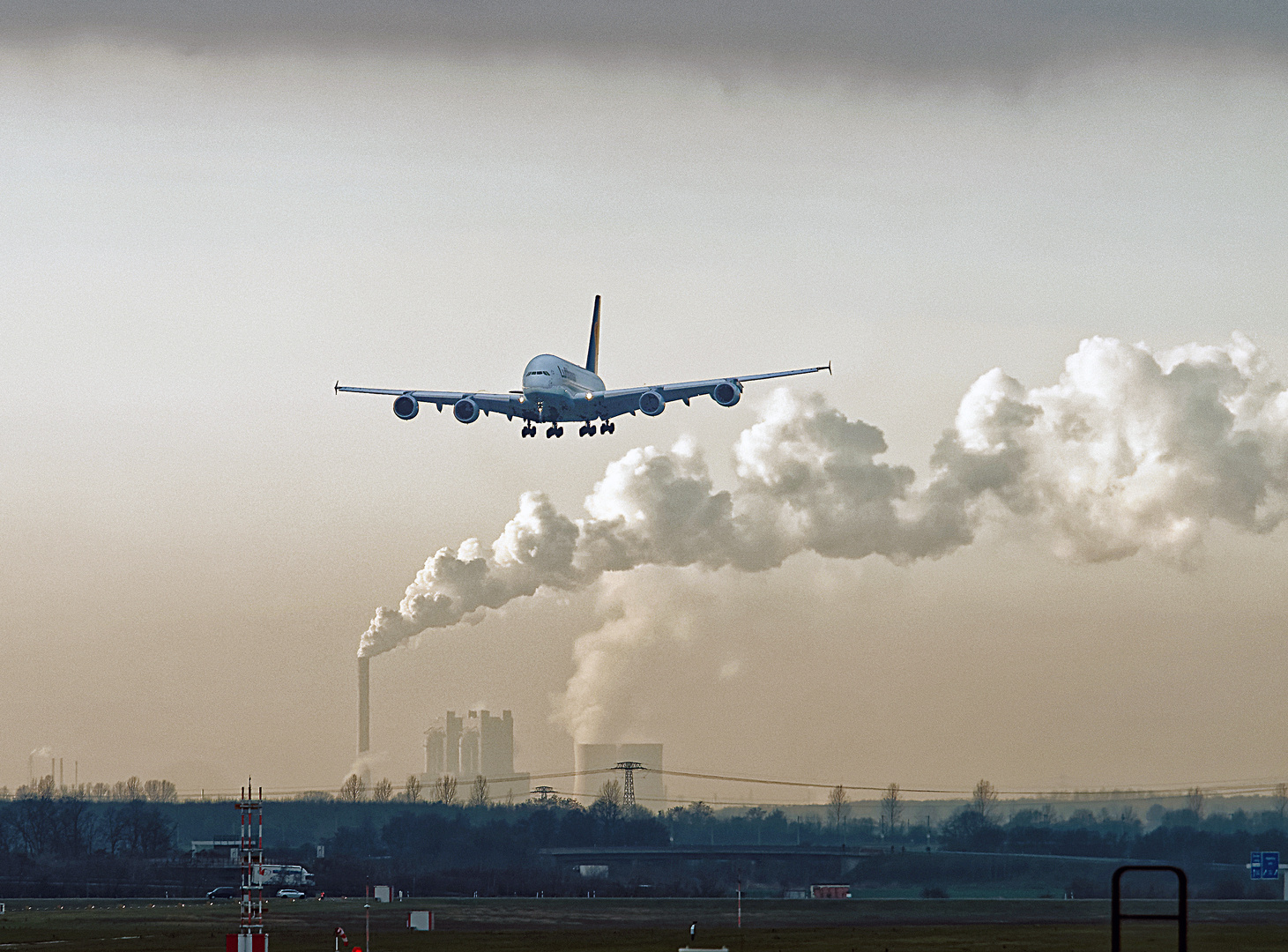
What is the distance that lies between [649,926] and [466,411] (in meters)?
41.7

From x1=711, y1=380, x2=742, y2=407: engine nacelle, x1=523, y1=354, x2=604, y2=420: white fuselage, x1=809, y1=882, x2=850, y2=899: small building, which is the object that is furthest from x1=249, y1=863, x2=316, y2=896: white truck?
x1=711, y1=380, x2=742, y2=407: engine nacelle

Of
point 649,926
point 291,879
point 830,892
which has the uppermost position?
point 649,926

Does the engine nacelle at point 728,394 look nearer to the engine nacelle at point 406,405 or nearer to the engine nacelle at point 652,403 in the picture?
the engine nacelle at point 652,403

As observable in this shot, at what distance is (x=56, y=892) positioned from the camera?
520 feet

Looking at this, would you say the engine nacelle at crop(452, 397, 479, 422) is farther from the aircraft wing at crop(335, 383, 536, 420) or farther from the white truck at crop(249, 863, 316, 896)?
the white truck at crop(249, 863, 316, 896)

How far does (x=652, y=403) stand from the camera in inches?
4751

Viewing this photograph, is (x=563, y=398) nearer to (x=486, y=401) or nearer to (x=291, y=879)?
(x=486, y=401)

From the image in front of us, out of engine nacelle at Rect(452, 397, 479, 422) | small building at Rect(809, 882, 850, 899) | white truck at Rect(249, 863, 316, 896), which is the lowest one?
small building at Rect(809, 882, 850, 899)

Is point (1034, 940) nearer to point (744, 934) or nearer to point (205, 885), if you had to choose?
point (744, 934)

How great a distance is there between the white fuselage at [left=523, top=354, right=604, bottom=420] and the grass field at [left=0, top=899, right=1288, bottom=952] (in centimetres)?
3556

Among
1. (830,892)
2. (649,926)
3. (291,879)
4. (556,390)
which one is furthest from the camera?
(830,892)

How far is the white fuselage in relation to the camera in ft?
385

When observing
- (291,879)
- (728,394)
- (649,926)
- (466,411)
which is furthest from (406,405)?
(291,879)

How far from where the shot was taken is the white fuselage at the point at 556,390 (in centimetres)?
11738
